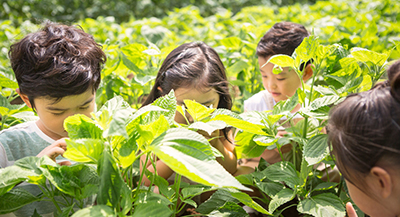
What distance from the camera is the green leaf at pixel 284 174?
111 centimetres

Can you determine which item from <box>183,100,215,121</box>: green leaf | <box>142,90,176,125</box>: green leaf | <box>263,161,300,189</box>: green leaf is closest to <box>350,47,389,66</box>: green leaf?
<box>263,161,300,189</box>: green leaf

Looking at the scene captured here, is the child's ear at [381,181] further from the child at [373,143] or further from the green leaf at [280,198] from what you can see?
the green leaf at [280,198]

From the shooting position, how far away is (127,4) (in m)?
6.51

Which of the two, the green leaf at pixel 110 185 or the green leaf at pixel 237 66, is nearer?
the green leaf at pixel 110 185

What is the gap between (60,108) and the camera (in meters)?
1.19

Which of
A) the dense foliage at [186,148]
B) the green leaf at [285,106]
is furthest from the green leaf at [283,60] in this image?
the green leaf at [285,106]

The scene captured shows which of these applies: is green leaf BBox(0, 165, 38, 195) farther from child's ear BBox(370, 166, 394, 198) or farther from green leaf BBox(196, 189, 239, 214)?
child's ear BBox(370, 166, 394, 198)

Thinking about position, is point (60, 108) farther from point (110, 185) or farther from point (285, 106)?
point (285, 106)

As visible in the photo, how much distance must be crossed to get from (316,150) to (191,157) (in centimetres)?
52

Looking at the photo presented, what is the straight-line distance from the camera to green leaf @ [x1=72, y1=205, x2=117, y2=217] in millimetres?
665

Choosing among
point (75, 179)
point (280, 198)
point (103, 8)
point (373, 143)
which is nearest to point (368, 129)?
point (373, 143)

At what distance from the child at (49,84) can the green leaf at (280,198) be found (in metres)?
0.75

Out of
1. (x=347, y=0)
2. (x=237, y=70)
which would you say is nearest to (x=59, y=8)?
(x=347, y=0)

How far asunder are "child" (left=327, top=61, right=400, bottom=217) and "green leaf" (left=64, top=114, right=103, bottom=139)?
0.62m
